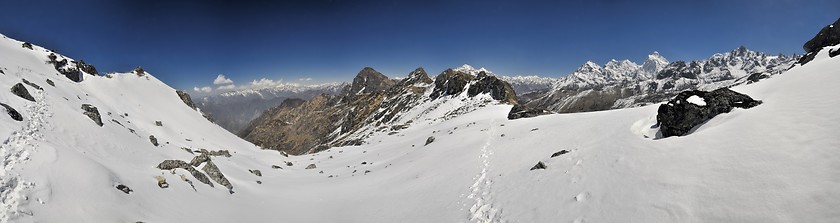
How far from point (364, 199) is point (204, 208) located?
9.43 m

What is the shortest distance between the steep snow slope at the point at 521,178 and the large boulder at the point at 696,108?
119 centimetres

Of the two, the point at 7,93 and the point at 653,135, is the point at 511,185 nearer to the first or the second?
the point at 653,135

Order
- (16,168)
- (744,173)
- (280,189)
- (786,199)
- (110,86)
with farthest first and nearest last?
1. (110,86)
2. (280,189)
3. (16,168)
4. (744,173)
5. (786,199)

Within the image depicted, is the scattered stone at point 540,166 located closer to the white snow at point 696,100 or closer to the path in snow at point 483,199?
the path in snow at point 483,199

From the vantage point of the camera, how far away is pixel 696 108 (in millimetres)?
19766

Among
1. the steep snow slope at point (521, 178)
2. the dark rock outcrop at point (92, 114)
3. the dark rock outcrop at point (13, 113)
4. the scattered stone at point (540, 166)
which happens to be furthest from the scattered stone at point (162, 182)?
the scattered stone at point (540, 166)

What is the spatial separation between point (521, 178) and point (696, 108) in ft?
33.8

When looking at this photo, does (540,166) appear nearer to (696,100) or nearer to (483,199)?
(483,199)

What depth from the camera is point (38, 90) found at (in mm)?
30453

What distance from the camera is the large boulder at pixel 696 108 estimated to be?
19.1 meters

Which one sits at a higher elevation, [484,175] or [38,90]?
[38,90]

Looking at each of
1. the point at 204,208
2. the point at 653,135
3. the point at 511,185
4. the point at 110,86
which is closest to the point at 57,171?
the point at 204,208

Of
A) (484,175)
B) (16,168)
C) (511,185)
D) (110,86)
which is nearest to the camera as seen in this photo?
(16,168)

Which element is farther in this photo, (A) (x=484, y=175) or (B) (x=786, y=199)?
(A) (x=484, y=175)
